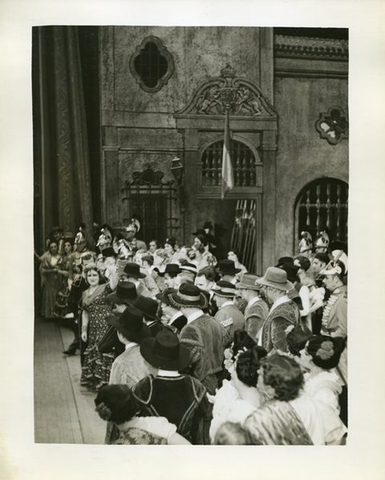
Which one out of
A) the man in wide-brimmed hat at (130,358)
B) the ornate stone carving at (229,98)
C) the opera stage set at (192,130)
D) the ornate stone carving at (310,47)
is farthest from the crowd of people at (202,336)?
the ornate stone carving at (310,47)

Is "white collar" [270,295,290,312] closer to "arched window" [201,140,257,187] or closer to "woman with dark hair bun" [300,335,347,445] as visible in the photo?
"woman with dark hair bun" [300,335,347,445]

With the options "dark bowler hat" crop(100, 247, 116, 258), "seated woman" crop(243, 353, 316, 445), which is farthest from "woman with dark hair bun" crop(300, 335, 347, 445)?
"dark bowler hat" crop(100, 247, 116, 258)

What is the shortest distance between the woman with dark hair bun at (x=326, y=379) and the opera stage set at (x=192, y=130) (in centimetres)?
57

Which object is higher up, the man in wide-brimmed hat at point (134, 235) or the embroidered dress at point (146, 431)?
the man in wide-brimmed hat at point (134, 235)

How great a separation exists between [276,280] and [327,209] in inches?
19.5

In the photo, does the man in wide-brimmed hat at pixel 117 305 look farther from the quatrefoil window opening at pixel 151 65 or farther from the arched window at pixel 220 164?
the quatrefoil window opening at pixel 151 65

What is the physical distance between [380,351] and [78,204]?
1851mm

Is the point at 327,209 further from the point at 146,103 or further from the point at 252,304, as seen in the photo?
the point at 146,103

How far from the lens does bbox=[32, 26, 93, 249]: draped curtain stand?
392 centimetres

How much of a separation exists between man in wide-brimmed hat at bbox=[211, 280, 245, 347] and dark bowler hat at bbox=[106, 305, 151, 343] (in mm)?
446

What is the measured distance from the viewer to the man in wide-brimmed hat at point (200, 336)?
3916 millimetres

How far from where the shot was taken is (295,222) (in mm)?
4168
